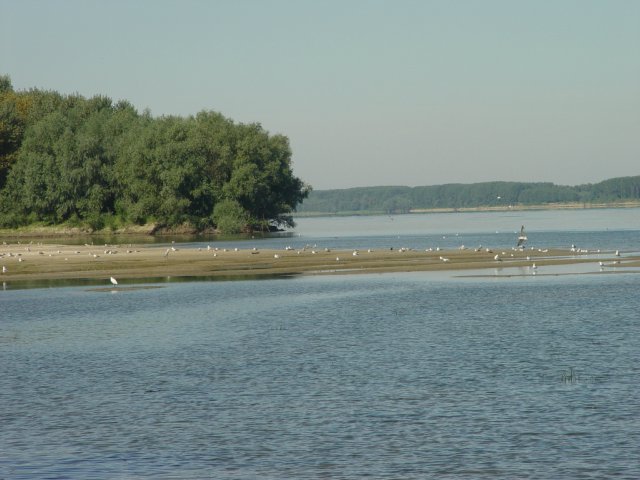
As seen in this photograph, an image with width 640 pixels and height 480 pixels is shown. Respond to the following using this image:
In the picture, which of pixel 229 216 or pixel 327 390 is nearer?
pixel 327 390

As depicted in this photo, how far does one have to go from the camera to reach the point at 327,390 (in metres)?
20.1

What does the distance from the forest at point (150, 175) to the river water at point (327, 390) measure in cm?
7612

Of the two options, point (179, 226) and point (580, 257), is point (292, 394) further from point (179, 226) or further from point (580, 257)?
point (179, 226)

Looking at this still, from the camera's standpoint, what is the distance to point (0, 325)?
109 feet

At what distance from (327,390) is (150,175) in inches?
3733

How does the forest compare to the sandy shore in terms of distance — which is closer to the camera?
the sandy shore

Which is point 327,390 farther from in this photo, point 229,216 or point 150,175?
point 150,175

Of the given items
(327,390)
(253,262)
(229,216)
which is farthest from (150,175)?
(327,390)

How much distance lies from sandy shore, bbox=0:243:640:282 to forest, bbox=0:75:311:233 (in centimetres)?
4221

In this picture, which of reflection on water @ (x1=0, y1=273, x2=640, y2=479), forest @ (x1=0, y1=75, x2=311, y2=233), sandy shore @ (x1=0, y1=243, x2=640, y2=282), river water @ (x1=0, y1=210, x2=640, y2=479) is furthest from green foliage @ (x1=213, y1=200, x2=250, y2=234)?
reflection on water @ (x1=0, y1=273, x2=640, y2=479)

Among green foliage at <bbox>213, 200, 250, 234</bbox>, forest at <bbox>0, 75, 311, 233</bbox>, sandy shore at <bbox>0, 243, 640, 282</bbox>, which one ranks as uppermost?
forest at <bbox>0, 75, 311, 233</bbox>

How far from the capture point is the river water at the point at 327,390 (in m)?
14.9

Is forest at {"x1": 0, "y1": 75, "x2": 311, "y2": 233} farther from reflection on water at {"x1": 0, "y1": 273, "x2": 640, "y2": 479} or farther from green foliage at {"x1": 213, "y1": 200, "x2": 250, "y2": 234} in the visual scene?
reflection on water at {"x1": 0, "y1": 273, "x2": 640, "y2": 479}

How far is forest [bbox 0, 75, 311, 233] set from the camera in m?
112
